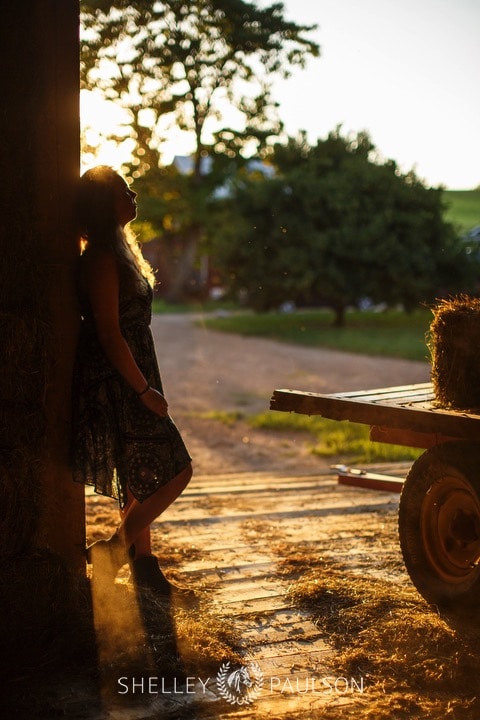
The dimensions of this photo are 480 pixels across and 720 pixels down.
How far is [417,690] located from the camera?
272 cm

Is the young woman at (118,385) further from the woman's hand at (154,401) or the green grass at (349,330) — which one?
the green grass at (349,330)

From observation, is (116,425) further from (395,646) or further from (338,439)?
(338,439)

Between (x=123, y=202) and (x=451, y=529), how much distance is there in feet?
6.48

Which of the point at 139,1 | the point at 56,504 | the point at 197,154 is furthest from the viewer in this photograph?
the point at 197,154

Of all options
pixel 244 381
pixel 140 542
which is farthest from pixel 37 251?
pixel 244 381

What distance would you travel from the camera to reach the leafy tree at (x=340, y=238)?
21.7 m

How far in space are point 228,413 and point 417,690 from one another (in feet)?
26.3

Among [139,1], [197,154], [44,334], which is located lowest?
[44,334]

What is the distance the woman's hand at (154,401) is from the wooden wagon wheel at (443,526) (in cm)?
114

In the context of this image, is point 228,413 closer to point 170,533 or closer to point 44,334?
point 170,533

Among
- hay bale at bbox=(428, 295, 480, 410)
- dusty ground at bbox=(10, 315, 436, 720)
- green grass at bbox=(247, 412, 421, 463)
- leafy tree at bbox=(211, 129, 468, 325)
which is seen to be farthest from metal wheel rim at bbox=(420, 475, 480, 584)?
leafy tree at bbox=(211, 129, 468, 325)

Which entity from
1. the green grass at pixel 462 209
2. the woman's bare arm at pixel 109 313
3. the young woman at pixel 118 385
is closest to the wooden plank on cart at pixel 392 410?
the young woman at pixel 118 385

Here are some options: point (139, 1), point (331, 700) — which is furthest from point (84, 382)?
point (139, 1)

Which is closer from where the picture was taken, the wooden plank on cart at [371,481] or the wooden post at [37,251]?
the wooden post at [37,251]
